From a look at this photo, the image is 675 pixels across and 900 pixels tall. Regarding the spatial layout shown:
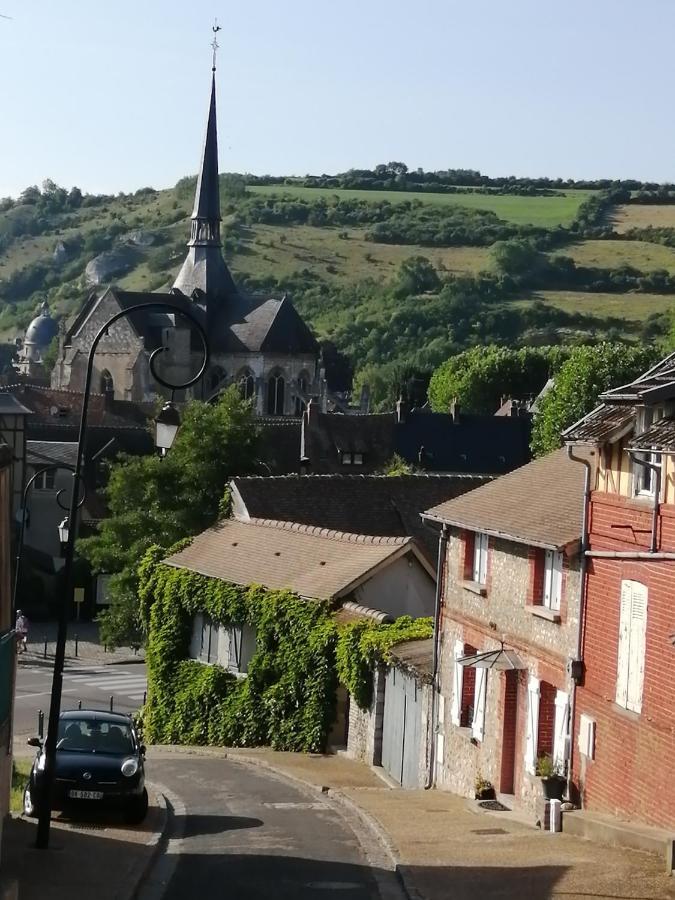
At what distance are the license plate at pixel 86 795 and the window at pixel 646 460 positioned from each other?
304 inches

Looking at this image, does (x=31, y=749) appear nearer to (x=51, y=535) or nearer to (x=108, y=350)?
(x=51, y=535)

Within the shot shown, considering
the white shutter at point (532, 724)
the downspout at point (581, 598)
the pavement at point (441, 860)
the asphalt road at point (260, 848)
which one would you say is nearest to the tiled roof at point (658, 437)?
the downspout at point (581, 598)

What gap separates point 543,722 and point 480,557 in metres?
4.09

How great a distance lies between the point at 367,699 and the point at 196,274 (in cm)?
9532

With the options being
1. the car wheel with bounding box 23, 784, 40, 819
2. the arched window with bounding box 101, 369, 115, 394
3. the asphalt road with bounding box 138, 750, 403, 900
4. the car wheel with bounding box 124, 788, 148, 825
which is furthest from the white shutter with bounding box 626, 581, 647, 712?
the arched window with bounding box 101, 369, 115, 394

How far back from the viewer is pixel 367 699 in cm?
2912

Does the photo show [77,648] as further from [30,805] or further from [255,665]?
[30,805]

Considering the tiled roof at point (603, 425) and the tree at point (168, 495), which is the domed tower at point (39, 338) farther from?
the tiled roof at point (603, 425)

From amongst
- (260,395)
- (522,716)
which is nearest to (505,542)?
(522,716)

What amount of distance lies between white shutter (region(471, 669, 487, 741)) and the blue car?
6.45m

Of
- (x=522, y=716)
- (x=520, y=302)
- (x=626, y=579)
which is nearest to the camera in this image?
(x=626, y=579)

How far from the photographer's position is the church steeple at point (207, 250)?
119438 millimetres

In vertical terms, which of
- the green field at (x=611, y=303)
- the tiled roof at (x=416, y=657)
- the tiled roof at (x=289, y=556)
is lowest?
the tiled roof at (x=416, y=657)

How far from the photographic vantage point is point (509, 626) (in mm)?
24406
